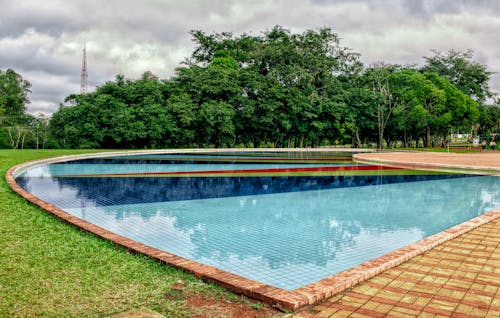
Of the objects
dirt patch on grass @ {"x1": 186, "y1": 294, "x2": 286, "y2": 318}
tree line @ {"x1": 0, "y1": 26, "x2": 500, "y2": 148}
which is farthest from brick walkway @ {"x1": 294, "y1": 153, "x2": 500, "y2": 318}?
tree line @ {"x1": 0, "y1": 26, "x2": 500, "y2": 148}

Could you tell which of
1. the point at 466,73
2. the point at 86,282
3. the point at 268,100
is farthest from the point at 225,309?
the point at 466,73

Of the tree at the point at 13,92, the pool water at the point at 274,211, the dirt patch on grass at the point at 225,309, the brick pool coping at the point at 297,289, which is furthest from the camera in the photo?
the tree at the point at 13,92

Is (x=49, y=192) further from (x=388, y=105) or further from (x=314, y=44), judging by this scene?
(x=388, y=105)

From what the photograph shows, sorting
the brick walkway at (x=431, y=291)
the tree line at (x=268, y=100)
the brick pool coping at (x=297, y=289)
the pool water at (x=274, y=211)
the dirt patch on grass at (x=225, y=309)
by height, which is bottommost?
the pool water at (x=274, y=211)

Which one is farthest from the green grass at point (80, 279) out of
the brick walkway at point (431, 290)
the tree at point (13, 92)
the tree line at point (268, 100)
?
the tree at point (13, 92)

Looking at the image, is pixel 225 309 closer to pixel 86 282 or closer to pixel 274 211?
pixel 86 282

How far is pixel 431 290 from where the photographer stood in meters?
3.03

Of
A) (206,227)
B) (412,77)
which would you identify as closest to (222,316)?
(206,227)

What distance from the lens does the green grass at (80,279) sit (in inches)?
105

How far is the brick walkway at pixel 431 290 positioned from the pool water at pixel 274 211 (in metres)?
0.77

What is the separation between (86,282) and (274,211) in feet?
14.4

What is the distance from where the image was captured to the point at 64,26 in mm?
20797

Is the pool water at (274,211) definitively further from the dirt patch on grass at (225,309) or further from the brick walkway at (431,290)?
the dirt patch on grass at (225,309)

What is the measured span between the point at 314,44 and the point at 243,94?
8711mm
